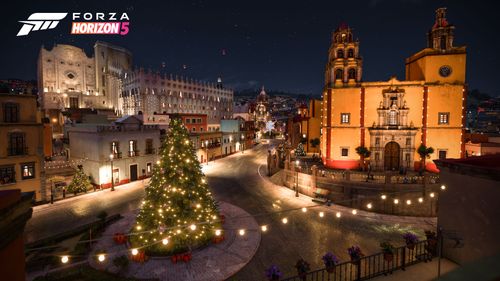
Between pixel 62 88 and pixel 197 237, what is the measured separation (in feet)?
257

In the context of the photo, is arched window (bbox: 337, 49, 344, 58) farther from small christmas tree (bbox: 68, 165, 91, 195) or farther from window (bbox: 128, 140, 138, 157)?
small christmas tree (bbox: 68, 165, 91, 195)

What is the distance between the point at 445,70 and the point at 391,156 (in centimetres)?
1144

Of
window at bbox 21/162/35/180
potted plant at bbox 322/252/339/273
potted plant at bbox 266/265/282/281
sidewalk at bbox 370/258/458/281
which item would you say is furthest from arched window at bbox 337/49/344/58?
window at bbox 21/162/35/180

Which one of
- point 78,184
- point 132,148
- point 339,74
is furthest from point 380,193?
point 78,184

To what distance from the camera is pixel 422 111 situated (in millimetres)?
28016

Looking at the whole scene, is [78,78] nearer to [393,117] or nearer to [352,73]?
[352,73]

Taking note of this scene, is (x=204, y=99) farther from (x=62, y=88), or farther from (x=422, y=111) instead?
(x=422, y=111)

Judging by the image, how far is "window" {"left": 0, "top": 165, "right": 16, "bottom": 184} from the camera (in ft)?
70.7

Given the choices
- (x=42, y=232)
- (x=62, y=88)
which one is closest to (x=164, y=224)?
(x=42, y=232)

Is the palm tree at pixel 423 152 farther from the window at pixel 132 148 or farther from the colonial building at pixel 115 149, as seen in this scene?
the window at pixel 132 148

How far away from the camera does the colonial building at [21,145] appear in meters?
21.6

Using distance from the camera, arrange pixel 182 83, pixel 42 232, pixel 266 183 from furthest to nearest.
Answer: pixel 182 83
pixel 266 183
pixel 42 232

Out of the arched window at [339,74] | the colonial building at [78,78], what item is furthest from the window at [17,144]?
the colonial building at [78,78]

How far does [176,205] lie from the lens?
575 inches
